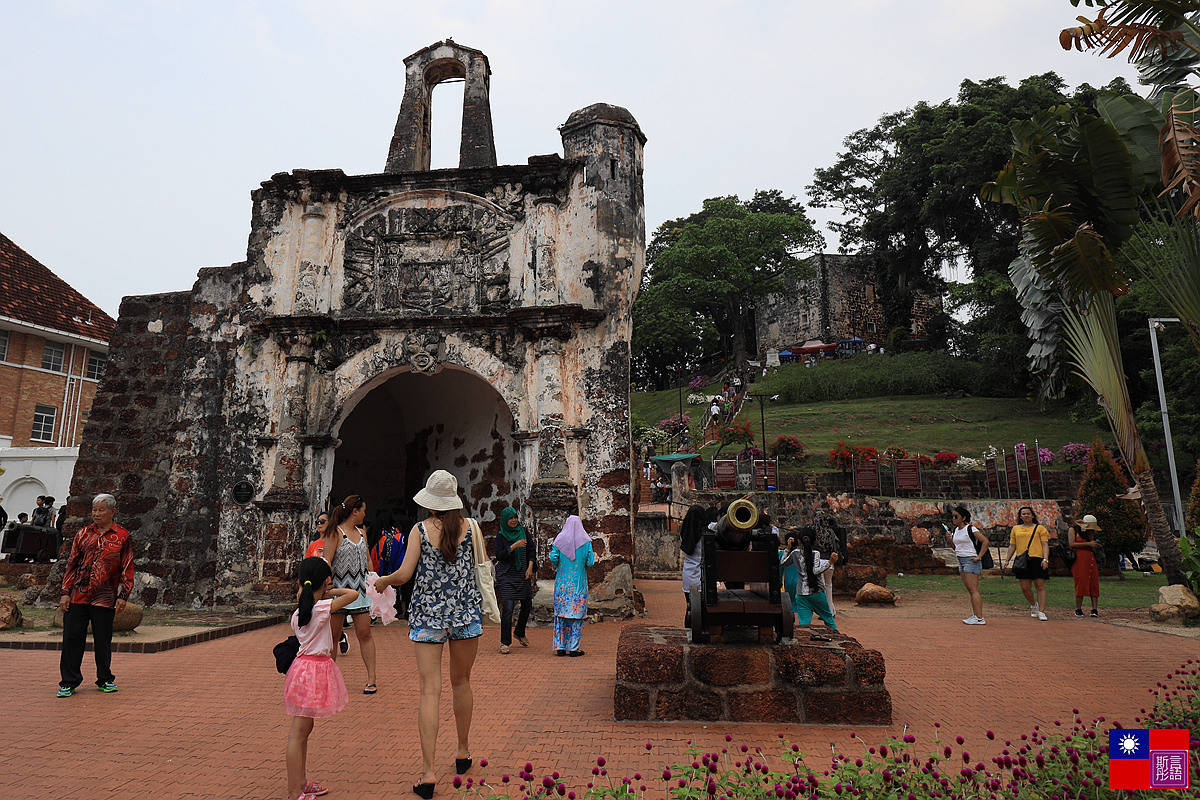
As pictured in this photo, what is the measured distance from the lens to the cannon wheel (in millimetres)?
5102

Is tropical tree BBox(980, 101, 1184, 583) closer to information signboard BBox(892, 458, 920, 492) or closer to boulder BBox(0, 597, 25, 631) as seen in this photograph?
information signboard BBox(892, 458, 920, 492)

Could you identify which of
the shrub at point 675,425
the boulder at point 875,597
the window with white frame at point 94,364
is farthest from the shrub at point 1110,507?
the window with white frame at point 94,364

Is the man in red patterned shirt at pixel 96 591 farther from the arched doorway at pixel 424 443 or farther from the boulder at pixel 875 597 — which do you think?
the boulder at pixel 875 597

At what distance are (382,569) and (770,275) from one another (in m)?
38.6

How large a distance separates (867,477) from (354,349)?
52.5 feet

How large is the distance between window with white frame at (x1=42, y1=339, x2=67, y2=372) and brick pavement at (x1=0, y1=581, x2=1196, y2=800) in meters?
21.1

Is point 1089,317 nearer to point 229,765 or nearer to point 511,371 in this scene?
point 511,371

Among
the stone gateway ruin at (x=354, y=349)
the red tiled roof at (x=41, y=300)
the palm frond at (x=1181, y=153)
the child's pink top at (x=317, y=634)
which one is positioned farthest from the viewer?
the red tiled roof at (x=41, y=300)

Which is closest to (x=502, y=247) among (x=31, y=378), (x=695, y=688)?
(x=695, y=688)

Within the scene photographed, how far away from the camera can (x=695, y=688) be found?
489cm

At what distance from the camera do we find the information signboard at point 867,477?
2061 centimetres

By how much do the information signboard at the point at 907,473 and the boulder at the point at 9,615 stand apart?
20.0 meters

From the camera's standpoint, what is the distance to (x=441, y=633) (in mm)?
3904

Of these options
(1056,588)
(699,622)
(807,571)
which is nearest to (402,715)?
(699,622)
